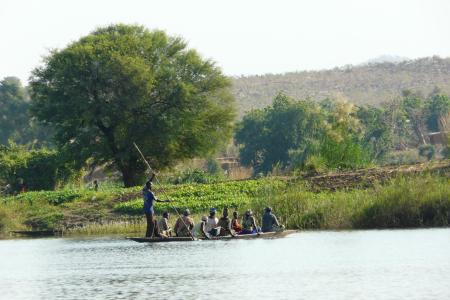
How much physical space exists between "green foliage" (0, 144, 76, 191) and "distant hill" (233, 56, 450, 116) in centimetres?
6664

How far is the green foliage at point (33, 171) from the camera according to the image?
229 ft

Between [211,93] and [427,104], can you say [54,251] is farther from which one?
[427,104]

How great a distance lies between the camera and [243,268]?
34906 mm

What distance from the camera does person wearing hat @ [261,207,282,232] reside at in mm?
43562

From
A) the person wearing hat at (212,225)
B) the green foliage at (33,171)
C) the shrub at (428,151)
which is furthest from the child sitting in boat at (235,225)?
the shrub at (428,151)

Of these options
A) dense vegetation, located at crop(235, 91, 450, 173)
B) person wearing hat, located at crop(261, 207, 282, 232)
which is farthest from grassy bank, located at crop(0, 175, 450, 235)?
dense vegetation, located at crop(235, 91, 450, 173)

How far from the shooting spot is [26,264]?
128 feet

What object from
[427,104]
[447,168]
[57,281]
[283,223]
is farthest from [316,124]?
[57,281]

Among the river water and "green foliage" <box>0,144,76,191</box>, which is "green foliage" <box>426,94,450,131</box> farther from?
the river water

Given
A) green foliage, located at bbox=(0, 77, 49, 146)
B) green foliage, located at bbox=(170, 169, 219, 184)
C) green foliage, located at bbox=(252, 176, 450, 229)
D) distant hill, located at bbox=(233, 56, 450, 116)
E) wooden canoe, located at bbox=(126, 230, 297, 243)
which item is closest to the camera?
wooden canoe, located at bbox=(126, 230, 297, 243)

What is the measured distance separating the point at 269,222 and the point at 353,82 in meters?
107

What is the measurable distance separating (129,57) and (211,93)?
21.1 feet

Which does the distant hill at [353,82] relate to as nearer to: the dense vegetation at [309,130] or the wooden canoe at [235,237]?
the dense vegetation at [309,130]

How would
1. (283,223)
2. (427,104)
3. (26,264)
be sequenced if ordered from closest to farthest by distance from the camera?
1. (26,264)
2. (283,223)
3. (427,104)
